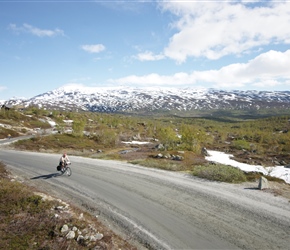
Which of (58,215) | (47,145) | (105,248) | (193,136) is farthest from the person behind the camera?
(193,136)

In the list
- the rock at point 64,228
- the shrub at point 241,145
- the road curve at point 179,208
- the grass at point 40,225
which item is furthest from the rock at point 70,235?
the shrub at point 241,145

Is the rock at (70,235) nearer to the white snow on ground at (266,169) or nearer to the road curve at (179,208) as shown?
the road curve at (179,208)

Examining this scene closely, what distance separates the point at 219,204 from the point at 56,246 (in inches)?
361

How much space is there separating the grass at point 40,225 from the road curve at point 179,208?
1.28 m

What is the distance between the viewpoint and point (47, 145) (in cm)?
5428

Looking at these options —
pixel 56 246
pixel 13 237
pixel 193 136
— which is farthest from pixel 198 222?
pixel 193 136

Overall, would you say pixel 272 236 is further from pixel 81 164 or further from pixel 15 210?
pixel 81 164

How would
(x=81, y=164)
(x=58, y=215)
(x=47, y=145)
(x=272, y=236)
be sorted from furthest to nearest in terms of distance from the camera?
(x=47, y=145)
(x=81, y=164)
(x=58, y=215)
(x=272, y=236)

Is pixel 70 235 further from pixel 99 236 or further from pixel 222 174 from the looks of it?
pixel 222 174

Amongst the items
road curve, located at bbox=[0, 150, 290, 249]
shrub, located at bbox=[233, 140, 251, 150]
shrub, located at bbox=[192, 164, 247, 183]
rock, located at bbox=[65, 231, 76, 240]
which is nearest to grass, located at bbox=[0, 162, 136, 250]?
rock, located at bbox=[65, 231, 76, 240]

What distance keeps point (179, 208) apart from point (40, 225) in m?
7.29

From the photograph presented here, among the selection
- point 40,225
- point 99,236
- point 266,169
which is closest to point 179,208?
point 99,236

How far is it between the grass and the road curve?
1.28 meters

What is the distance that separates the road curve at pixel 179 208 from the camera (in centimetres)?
1094
